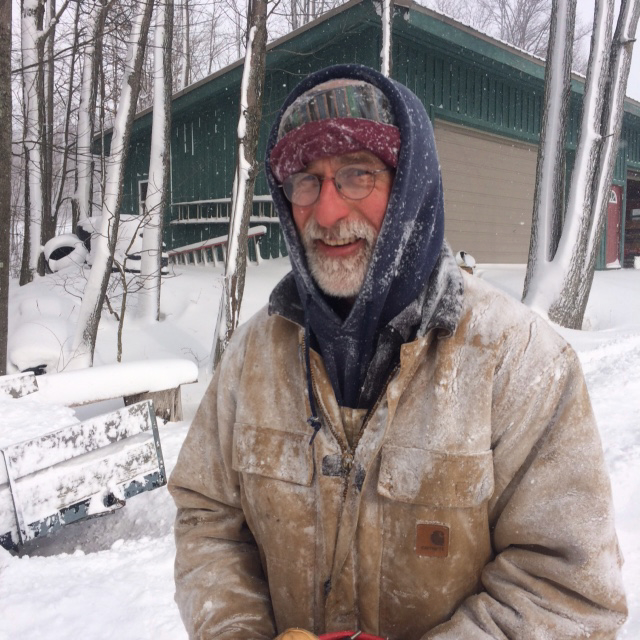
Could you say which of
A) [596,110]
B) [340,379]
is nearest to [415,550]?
[340,379]

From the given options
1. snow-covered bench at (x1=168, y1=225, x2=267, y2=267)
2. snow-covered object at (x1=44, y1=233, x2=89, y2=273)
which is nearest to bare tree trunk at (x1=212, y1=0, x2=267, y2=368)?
snow-covered bench at (x1=168, y1=225, x2=267, y2=267)

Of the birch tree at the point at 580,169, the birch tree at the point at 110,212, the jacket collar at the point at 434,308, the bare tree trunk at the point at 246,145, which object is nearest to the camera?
the jacket collar at the point at 434,308

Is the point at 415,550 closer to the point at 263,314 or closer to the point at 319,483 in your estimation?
the point at 319,483

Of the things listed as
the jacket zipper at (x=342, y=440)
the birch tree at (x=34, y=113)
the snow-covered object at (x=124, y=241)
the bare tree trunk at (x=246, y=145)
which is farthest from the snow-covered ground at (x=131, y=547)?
the birch tree at (x=34, y=113)

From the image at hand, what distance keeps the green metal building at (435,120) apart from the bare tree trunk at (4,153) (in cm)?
446

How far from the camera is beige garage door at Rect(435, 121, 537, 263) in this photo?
12547 mm

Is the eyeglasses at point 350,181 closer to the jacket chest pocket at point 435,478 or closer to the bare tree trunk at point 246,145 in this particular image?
the jacket chest pocket at point 435,478

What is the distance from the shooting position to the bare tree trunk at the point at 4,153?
6.17 metres

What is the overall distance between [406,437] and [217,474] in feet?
1.92

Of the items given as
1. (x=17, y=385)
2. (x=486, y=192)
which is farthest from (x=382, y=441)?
(x=486, y=192)

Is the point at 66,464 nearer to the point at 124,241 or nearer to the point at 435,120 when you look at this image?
the point at 124,241

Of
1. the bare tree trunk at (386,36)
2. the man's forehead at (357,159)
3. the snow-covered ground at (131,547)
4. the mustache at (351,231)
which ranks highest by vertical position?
the bare tree trunk at (386,36)

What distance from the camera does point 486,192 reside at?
13664mm

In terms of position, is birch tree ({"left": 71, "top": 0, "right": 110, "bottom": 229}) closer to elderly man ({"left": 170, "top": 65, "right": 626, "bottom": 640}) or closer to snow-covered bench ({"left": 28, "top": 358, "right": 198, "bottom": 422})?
snow-covered bench ({"left": 28, "top": 358, "right": 198, "bottom": 422})
